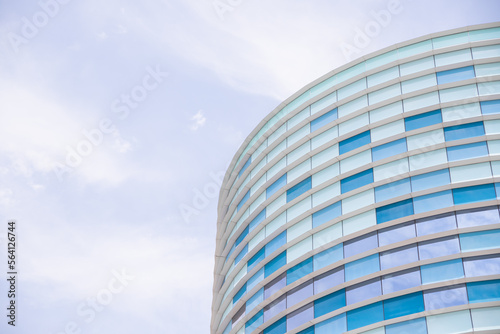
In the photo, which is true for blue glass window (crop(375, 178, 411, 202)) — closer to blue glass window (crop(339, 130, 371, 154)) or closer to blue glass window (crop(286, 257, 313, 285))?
blue glass window (crop(339, 130, 371, 154))

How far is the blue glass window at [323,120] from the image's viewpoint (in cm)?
3997

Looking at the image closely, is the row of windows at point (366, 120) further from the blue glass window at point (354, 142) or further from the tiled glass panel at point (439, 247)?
the tiled glass panel at point (439, 247)

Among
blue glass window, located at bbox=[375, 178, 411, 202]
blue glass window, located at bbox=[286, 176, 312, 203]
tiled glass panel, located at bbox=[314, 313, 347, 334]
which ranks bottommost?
tiled glass panel, located at bbox=[314, 313, 347, 334]

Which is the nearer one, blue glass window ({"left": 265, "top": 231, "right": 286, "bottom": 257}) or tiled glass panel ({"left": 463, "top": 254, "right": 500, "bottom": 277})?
tiled glass panel ({"left": 463, "top": 254, "right": 500, "bottom": 277})

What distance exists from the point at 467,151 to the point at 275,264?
11.2 meters

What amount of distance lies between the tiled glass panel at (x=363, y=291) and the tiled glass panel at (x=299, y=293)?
229 centimetres

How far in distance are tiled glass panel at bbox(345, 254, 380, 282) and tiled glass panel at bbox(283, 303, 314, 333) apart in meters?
2.43

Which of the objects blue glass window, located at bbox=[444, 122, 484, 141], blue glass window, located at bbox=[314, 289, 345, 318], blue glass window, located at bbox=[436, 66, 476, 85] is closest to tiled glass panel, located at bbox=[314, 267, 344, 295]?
blue glass window, located at bbox=[314, 289, 345, 318]

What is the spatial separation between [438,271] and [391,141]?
7775 millimetres

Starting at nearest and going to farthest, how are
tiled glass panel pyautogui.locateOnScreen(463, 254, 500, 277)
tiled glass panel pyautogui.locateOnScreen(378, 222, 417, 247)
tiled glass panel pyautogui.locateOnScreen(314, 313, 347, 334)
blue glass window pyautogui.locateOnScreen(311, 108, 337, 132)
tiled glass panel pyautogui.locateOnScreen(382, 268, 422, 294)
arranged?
tiled glass panel pyautogui.locateOnScreen(463, 254, 500, 277)
tiled glass panel pyautogui.locateOnScreen(382, 268, 422, 294)
tiled glass panel pyautogui.locateOnScreen(314, 313, 347, 334)
tiled glass panel pyautogui.locateOnScreen(378, 222, 417, 247)
blue glass window pyautogui.locateOnScreen(311, 108, 337, 132)

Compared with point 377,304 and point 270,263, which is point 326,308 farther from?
point 270,263

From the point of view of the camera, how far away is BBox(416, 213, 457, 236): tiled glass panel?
3266 cm

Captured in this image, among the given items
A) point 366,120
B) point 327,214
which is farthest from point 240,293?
point 366,120

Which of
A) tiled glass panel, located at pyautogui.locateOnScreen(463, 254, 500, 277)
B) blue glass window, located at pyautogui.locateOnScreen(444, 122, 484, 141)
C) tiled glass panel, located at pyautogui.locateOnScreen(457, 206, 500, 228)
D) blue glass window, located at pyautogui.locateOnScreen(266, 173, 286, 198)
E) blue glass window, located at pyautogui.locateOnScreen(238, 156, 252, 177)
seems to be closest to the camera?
tiled glass panel, located at pyautogui.locateOnScreen(463, 254, 500, 277)
